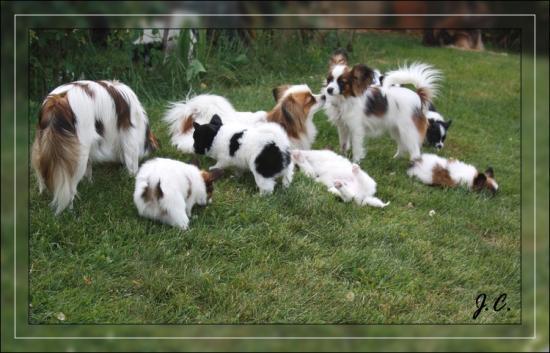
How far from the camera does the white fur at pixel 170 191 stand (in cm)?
441

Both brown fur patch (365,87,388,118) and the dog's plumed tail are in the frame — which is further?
brown fur patch (365,87,388,118)

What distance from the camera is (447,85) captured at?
7.49 meters

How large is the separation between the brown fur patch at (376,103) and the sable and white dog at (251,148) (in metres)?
1.52

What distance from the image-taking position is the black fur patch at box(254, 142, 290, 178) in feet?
17.2

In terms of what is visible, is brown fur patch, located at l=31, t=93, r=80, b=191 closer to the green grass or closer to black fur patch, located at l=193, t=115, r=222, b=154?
the green grass

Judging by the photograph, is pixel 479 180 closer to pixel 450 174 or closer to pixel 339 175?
pixel 450 174

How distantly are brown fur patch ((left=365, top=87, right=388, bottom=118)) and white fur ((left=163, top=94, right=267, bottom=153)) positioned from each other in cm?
123

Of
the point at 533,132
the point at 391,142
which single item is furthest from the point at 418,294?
the point at 391,142

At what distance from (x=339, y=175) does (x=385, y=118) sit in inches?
52.7

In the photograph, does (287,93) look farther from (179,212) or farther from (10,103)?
(10,103)

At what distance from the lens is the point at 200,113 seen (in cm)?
604

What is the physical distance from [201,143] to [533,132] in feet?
9.03

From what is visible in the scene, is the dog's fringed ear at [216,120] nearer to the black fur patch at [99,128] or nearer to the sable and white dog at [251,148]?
the sable and white dog at [251,148]

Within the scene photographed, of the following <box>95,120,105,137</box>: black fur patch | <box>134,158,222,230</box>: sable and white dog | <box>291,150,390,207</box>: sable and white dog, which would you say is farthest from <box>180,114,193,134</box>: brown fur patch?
<box>95,120,105,137</box>: black fur patch
